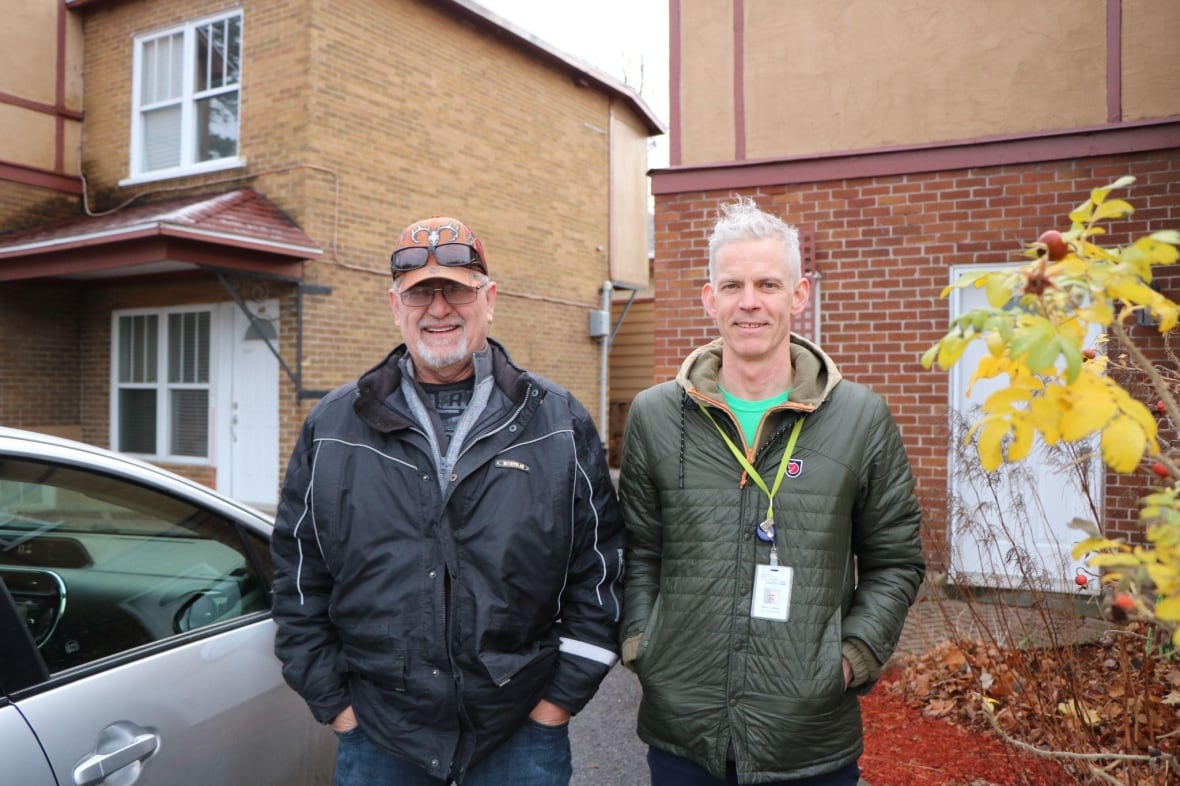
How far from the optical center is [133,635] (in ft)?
7.14

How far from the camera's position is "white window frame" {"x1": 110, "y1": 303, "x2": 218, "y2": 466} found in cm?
1021

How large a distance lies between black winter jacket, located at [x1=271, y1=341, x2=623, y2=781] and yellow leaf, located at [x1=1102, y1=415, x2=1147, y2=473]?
117 centimetres

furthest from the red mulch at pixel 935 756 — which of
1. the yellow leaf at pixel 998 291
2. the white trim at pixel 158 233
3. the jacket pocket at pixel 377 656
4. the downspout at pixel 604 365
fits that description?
the downspout at pixel 604 365

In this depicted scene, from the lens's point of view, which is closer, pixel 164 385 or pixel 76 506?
pixel 76 506

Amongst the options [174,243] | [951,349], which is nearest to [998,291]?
[951,349]

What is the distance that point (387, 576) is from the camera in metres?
2.01

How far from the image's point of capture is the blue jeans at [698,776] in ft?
6.64

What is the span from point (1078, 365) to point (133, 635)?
7.14ft

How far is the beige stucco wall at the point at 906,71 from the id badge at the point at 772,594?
16.1 feet

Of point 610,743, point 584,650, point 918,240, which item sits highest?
point 918,240

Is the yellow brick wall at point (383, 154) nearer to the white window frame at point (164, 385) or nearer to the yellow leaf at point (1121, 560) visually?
the white window frame at point (164, 385)

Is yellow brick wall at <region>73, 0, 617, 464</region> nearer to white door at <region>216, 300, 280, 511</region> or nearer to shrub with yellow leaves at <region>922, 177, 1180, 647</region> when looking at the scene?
white door at <region>216, 300, 280, 511</region>

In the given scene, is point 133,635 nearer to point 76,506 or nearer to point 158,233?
point 76,506

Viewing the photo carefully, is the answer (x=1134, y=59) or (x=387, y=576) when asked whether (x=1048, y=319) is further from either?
(x=1134, y=59)
